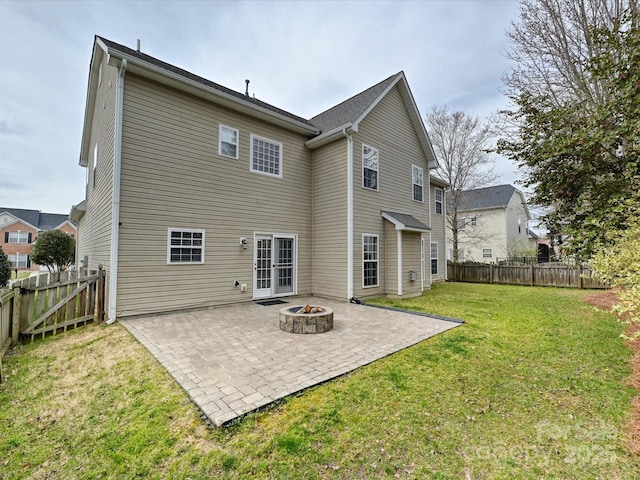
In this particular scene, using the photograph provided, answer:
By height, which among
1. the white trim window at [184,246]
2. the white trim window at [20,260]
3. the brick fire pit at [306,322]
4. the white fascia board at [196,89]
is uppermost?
the white fascia board at [196,89]

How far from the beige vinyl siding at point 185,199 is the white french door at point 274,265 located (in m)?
0.25

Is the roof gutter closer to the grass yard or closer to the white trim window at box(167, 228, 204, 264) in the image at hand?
the white trim window at box(167, 228, 204, 264)

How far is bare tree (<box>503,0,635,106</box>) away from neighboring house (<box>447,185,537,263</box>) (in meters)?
15.0

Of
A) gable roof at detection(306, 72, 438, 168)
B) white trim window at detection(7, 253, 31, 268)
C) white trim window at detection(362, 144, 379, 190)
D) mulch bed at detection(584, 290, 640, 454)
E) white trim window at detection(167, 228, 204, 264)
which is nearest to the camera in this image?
mulch bed at detection(584, 290, 640, 454)

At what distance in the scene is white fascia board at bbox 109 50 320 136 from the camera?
21.9ft

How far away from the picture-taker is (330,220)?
10.1m

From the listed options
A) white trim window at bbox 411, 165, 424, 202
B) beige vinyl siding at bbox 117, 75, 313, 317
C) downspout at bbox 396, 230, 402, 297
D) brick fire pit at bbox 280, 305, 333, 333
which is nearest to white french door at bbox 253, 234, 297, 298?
beige vinyl siding at bbox 117, 75, 313, 317

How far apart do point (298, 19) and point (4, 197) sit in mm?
52564

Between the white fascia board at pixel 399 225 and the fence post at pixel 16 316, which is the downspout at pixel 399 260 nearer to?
the white fascia board at pixel 399 225

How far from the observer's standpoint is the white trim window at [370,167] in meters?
10.2

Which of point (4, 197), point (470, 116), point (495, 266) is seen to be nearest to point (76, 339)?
point (495, 266)

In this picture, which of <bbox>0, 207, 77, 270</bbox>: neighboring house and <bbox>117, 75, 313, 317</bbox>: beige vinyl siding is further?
<bbox>0, 207, 77, 270</bbox>: neighboring house

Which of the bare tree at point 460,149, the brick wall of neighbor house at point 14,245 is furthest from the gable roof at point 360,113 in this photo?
the brick wall of neighbor house at point 14,245

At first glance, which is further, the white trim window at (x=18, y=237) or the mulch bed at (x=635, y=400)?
the white trim window at (x=18, y=237)
